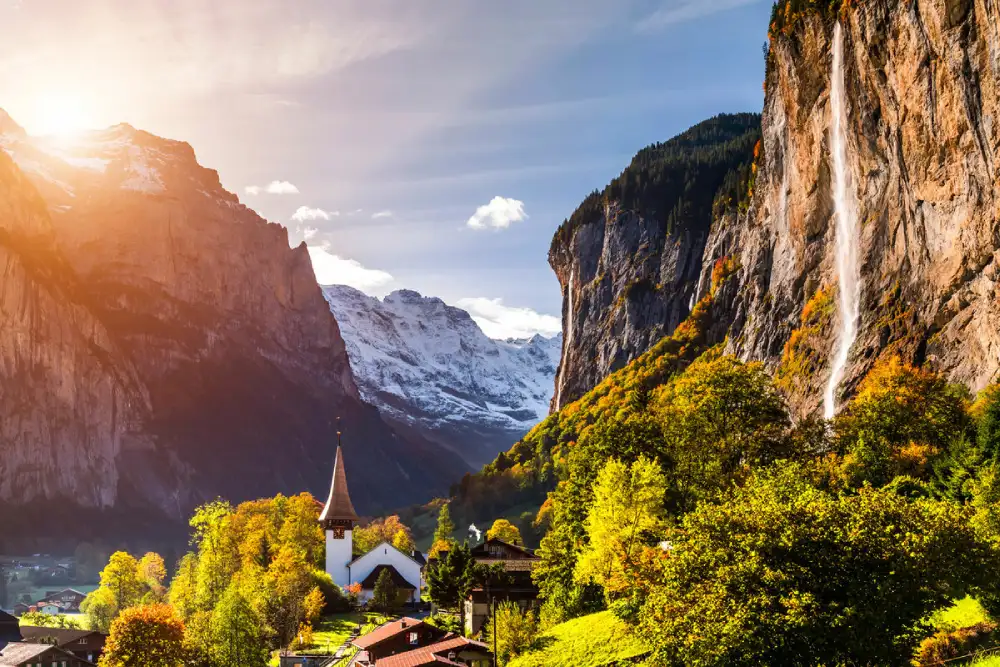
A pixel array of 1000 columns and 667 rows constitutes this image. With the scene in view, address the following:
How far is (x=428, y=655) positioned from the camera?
5997cm

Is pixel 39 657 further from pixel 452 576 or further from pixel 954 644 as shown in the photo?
pixel 954 644

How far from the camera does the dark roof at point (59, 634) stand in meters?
97.4

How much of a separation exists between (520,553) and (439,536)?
5571cm

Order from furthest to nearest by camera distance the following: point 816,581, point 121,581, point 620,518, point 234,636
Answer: point 121,581
point 234,636
point 620,518
point 816,581

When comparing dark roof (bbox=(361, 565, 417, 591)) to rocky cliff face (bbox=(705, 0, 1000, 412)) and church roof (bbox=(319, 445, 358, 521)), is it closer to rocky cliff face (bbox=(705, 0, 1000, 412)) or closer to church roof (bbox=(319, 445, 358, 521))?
church roof (bbox=(319, 445, 358, 521))

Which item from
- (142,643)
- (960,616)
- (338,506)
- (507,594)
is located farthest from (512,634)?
(338,506)

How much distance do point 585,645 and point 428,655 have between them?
584 inches

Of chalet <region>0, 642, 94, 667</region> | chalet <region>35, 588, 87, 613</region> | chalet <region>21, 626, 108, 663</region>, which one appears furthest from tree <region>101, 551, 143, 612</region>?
chalet <region>35, 588, 87, 613</region>

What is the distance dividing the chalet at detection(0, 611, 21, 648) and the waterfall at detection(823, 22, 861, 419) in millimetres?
94652

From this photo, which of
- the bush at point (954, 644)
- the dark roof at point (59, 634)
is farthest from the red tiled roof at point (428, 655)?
the dark roof at point (59, 634)

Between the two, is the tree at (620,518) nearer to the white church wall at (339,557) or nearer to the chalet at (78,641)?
the chalet at (78,641)

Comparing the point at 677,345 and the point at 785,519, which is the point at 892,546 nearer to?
the point at 785,519

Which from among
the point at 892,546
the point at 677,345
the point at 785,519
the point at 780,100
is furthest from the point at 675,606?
the point at 677,345

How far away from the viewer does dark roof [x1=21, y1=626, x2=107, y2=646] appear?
97.4 m
